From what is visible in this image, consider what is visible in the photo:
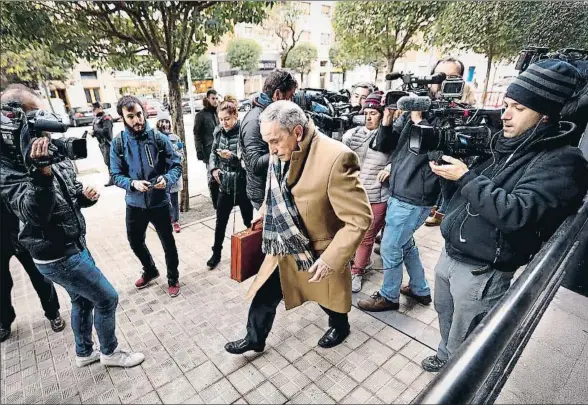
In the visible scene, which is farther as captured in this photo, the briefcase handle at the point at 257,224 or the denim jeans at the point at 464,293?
the briefcase handle at the point at 257,224

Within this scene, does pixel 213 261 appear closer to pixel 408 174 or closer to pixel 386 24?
pixel 408 174

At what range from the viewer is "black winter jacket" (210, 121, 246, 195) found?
9.68 feet

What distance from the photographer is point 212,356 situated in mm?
1914

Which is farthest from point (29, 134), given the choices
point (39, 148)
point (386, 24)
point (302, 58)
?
point (302, 58)

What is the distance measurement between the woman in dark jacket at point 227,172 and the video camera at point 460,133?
70.6 inches

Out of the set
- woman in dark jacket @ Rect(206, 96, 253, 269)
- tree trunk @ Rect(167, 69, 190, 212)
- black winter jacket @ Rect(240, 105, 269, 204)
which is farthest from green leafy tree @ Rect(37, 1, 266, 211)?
black winter jacket @ Rect(240, 105, 269, 204)

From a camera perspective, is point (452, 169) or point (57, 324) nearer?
point (452, 169)

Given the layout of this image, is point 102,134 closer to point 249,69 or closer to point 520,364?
point 520,364

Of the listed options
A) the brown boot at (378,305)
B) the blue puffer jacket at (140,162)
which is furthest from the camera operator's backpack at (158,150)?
the brown boot at (378,305)

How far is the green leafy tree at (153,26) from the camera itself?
3402mm

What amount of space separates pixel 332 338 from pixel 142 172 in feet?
6.12

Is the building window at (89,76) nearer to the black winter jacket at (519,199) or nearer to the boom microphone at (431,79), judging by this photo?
the boom microphone at (431,79)

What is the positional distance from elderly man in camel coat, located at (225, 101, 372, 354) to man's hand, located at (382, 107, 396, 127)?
0.83 metres

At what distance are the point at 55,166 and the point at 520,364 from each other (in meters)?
2.27
